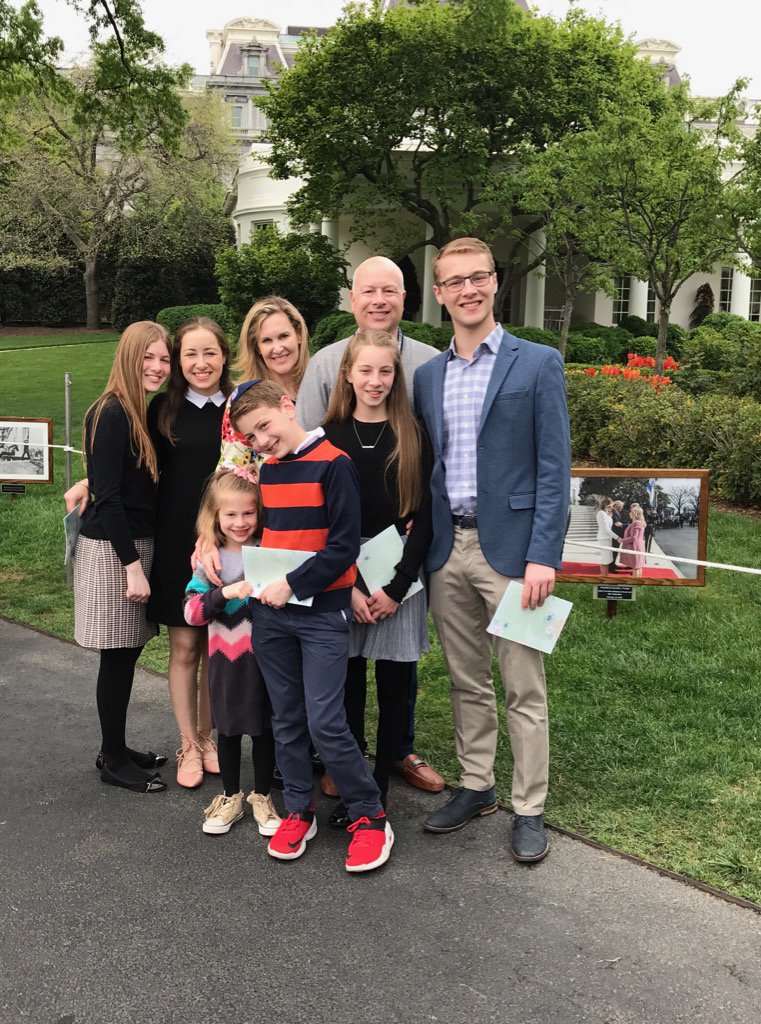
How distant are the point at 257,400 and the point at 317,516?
465 mm

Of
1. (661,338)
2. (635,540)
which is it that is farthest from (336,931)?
(661,338)

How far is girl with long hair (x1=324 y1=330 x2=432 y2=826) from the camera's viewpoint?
3.33 metres

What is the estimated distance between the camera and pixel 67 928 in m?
2.89

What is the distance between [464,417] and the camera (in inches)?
136

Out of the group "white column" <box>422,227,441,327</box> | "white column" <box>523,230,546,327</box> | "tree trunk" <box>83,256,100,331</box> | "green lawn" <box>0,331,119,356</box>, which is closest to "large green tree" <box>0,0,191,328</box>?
"tree trunk" <box>83,256,100,331</box>

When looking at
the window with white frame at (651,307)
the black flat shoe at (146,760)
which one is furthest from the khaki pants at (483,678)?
the window with white frame at (651,307)

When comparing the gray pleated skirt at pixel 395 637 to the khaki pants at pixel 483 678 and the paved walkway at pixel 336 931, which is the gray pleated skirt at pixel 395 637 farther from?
the paved walkway at pixel 336 931

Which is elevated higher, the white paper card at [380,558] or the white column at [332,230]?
the white column at [332,230]

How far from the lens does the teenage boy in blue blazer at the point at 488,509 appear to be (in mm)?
3312

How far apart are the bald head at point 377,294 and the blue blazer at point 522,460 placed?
19.7 inches

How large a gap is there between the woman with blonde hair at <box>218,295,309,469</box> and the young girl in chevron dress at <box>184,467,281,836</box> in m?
0.67

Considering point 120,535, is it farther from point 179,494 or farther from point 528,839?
point 528,839

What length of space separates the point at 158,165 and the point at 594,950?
1414 inches

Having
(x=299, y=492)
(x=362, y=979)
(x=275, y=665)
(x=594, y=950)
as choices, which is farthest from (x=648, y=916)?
(x=299, y=492)
